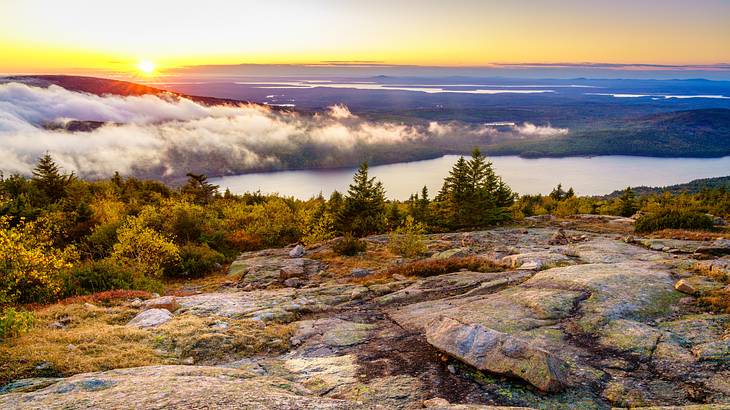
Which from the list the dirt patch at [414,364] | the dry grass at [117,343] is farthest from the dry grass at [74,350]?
the dirt patch at [414,364]

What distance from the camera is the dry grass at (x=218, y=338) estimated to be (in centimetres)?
1167

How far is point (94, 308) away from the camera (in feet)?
51.3

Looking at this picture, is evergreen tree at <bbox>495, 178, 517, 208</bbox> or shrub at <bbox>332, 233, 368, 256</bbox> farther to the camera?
evergreen tree at <bbox>495, 178, 517, 208</bbox>

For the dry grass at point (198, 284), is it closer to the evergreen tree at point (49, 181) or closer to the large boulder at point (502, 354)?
the large boulder at point (502, 354)

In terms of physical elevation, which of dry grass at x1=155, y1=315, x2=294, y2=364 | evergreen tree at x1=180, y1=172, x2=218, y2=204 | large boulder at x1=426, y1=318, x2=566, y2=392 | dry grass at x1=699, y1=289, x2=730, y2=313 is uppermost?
large boulder at x1=426, y1=318, x2=566, y2=392

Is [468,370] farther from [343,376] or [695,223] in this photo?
[695,223]

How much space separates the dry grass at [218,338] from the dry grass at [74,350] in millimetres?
686

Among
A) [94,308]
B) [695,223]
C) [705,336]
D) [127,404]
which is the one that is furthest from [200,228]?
[695,223]

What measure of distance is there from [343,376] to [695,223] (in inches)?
1410

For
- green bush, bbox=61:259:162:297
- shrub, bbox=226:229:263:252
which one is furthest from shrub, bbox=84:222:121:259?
green bush, bbox=61:259:162:297

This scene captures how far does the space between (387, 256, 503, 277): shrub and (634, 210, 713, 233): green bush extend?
20166mm

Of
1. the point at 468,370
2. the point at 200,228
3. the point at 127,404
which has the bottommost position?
the point at 200,228

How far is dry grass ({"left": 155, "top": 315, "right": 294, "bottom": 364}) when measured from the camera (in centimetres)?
1167

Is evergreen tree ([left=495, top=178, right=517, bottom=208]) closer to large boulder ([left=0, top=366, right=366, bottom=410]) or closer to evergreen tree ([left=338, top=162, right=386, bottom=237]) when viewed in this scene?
evergreen tree ([left=338, top=162, right=386, bottom=237])
